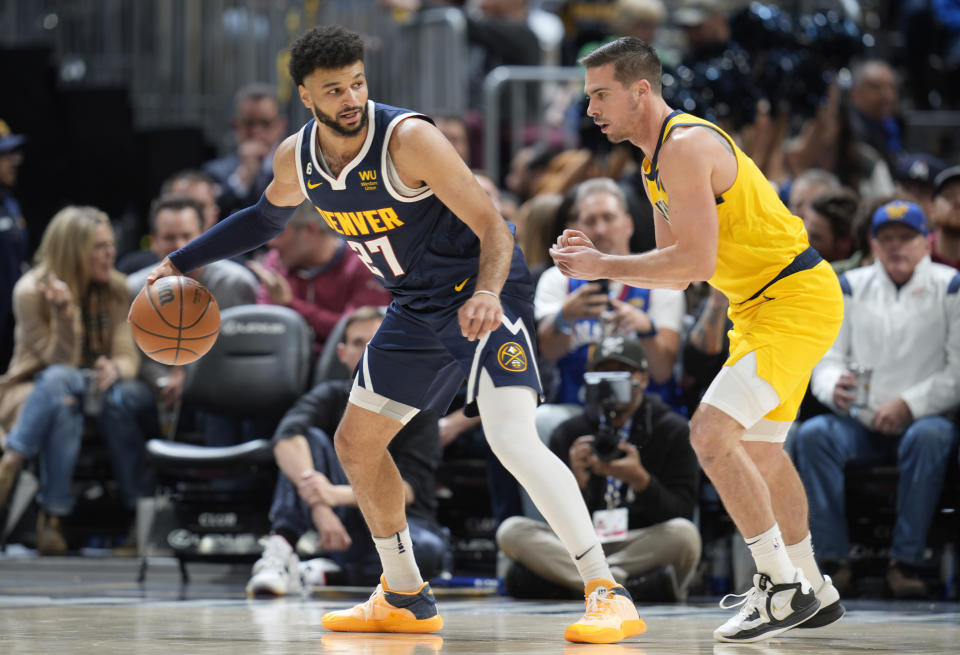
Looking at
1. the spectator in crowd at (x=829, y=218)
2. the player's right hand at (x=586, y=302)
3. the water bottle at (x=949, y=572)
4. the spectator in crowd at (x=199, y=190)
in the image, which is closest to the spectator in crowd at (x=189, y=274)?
the spectator in crowd at (x=199, y=190)

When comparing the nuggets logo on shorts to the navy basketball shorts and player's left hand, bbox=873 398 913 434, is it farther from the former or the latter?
player's left hand, bbox=873 398 913 434

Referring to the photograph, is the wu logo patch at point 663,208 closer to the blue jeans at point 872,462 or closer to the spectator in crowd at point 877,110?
the blue jeans at point 872,462

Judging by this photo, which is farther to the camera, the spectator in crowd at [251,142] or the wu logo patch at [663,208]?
the spectator in crowd at [251,142]

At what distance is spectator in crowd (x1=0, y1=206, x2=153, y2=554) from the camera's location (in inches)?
318

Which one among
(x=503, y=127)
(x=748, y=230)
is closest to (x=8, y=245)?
(x=503, y=127)

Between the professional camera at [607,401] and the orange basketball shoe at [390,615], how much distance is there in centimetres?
165

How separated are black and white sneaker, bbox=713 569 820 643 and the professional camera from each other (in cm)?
179

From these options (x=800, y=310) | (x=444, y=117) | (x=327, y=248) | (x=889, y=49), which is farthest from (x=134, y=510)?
(x=889, y=49)

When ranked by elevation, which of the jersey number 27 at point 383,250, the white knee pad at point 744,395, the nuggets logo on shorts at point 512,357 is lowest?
the white knee pad at point 744,395

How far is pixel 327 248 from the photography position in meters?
8.09

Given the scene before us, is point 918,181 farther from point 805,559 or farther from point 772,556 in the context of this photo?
point 772,556

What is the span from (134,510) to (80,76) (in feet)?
15.6

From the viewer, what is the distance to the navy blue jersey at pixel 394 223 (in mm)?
4633

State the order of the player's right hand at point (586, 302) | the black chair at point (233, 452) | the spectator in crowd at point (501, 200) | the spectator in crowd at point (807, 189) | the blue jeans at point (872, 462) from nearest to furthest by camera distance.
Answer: the blue jeans at point (872, 462), the player's right hand at point (586, 302), the black chair at point (233, 452), the spectator in crowd at point (807, 189), the spectator in crowd at point (501, 200)
